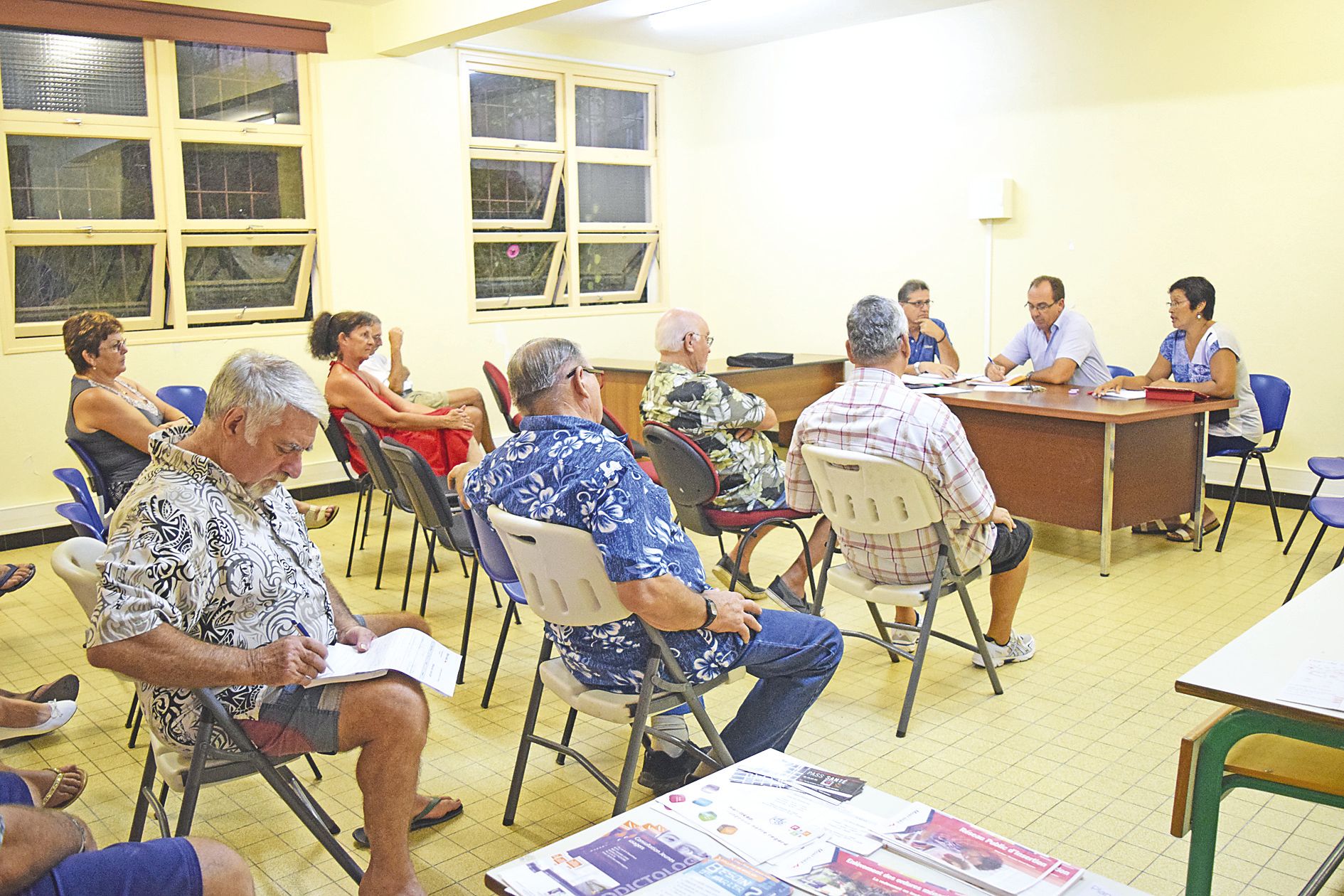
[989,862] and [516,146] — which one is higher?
[516,146]

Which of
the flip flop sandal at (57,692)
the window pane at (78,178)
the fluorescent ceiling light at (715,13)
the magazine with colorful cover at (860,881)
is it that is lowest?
the flip flop sandal at (57,692)

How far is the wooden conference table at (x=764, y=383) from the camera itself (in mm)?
6789

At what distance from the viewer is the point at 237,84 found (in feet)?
21.5

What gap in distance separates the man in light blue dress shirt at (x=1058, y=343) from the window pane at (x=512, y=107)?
3.80 metres

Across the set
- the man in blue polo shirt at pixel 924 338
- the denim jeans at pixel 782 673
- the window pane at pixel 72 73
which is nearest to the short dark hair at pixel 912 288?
the man in blue polo shirt at pixel 924 338

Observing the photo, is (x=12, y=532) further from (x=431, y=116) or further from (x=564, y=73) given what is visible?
(x=564, y=73)

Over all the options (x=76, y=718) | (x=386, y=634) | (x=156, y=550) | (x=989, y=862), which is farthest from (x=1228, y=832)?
(x=76, y=718)

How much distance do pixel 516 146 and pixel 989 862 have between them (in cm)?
705

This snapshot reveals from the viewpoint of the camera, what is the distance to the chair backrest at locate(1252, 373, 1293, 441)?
214 inches

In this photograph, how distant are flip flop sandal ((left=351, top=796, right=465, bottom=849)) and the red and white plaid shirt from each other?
4.84 ft

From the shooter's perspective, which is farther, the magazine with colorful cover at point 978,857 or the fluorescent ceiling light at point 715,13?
the fluorescent ceiling light at point 715,13

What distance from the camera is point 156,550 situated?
6.63 feet

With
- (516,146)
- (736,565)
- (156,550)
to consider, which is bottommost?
(736,565)

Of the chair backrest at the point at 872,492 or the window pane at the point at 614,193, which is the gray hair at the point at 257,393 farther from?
the window pane at the point at 614,193
